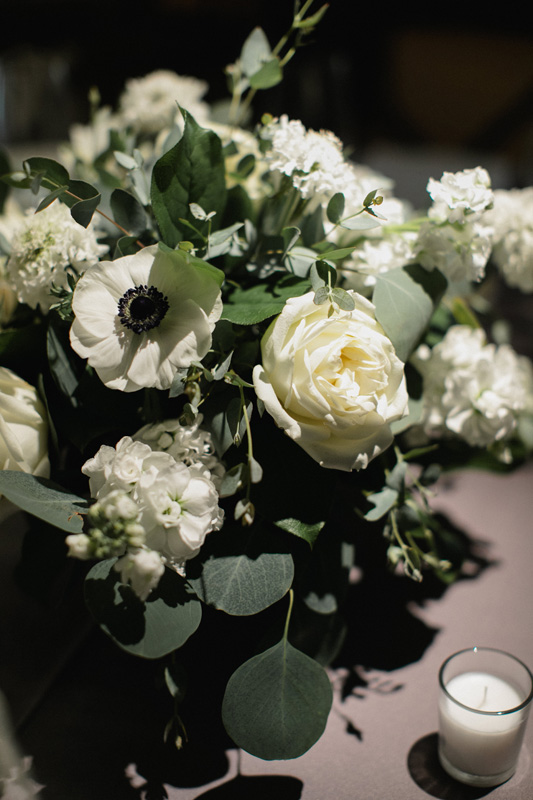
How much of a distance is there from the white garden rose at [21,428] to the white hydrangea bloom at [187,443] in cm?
8

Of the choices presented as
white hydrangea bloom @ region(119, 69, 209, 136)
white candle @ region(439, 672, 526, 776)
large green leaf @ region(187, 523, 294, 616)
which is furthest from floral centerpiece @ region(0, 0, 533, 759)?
white hydrangea bloom @ region(119, 69, 209, 136)

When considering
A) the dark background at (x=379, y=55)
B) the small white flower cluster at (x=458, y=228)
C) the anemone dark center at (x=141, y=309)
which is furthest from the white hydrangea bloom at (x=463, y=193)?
the dark background at (x=379, y=55)

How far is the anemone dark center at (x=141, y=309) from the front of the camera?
16.5 inches

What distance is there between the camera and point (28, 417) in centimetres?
46

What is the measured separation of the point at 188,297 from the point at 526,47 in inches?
121

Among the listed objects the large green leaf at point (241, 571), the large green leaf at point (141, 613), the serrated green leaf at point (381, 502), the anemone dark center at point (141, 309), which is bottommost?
the serrated green leaf at point (381, 502)

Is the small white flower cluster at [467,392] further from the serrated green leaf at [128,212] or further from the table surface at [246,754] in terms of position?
the serrated green leaf at [128,212]

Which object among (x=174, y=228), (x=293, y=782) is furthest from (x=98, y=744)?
(x=174, y=228)

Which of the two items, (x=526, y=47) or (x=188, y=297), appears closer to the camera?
(x=188, y=297)

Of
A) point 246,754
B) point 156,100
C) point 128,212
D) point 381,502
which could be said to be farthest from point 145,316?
A: point 156,100

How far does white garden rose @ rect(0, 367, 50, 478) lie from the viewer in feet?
1.45

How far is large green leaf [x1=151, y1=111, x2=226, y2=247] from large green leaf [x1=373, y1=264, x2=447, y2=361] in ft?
0.50

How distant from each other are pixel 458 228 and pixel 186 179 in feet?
0.71

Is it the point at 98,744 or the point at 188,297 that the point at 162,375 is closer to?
the point at 188,297
